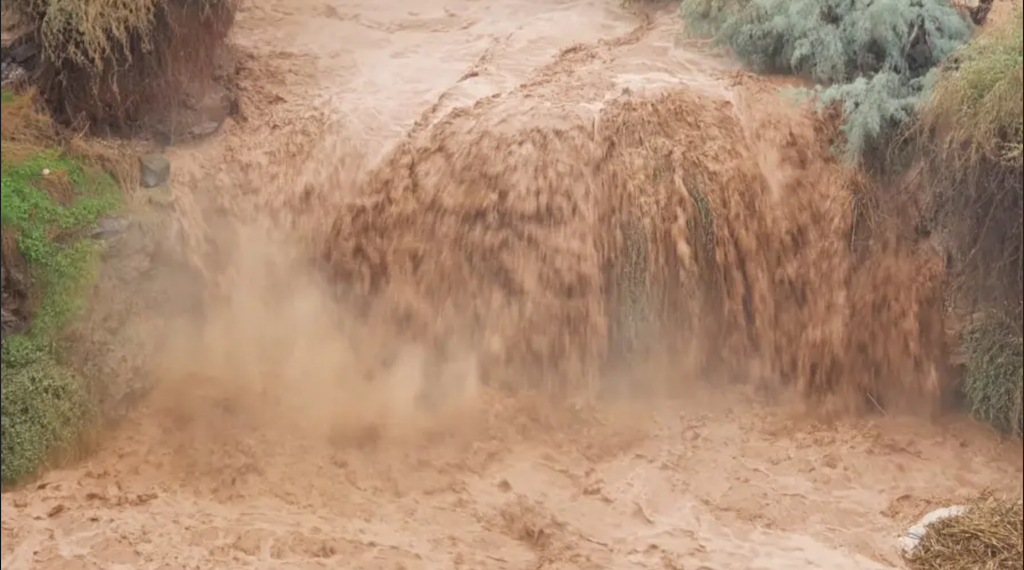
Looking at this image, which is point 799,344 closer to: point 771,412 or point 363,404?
point 771,412

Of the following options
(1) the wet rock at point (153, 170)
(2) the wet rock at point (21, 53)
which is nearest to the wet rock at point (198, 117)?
(1) the wet rock at point (153, 170)

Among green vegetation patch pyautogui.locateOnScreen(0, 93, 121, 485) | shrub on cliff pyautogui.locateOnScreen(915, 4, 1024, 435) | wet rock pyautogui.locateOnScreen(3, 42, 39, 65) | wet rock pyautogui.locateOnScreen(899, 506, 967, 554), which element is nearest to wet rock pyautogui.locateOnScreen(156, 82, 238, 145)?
green vegetation patch pyautogui.locateOnScreen(0, 93, 121, 485)

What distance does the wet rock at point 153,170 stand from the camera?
20.6ft

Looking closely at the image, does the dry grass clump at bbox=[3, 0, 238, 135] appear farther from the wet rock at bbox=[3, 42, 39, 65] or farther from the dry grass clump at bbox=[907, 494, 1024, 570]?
the dry grass clump at bbox=[907, 494, 1024, 570]

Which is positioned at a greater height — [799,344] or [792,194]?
[792,194]

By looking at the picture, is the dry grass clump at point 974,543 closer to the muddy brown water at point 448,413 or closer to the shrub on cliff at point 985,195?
the muddy brown water at point 448,413

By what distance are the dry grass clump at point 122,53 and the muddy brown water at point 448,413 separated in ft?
1.25

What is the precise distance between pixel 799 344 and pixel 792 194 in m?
0.88

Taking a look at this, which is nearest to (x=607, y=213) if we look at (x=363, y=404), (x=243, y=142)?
(x=363, y=404)

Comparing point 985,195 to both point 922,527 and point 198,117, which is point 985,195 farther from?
point 198,117

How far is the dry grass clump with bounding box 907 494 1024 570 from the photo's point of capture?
5.38 metres

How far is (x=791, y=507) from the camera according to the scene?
5.77 meters

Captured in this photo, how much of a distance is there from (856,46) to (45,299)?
4904 mm

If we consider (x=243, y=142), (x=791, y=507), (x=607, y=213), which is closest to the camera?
(x=791, y=507)
